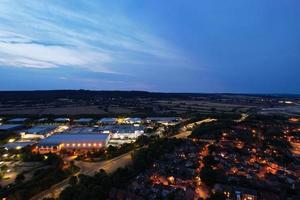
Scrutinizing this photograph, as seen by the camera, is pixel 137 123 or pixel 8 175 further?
pixel 137 123

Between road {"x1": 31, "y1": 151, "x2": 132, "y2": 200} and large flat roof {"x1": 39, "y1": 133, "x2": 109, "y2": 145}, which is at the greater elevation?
large flat roof {"x1": 39, "y1": 133, "x2": 109, "y2": 145}

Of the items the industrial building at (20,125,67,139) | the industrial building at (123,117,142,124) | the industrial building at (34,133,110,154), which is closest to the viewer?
the industrial building at (34,133,110,154)

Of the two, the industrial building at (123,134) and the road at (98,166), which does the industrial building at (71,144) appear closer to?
the industrial building at (123,134)

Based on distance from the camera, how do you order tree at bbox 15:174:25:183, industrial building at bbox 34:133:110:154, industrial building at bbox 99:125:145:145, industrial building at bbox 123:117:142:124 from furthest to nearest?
industrial building at bbox 123:117:142:124 → industrial building at bbox 99:125:145:145 → industrial building at bbox 34:133:110:154 → tree at bbox 15:174:25:183

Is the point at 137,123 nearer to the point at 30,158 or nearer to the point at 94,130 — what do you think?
the point at 94,130

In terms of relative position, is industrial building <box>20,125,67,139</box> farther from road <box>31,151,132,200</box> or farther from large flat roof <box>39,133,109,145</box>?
road <box>31,151,132,200</box>

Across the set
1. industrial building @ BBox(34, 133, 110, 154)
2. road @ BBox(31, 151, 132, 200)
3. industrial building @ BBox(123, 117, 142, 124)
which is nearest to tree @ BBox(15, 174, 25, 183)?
road @ BBox(31, 151, 132, 200)

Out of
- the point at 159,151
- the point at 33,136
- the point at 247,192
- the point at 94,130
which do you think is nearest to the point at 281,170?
the point at 247,192
